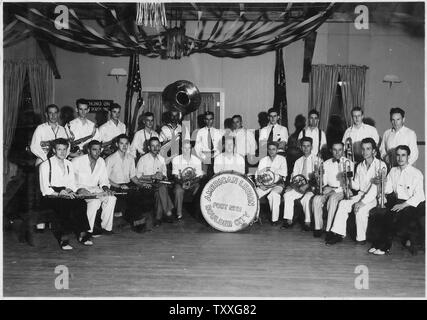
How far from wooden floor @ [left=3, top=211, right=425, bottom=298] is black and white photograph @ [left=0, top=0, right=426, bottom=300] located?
3cm

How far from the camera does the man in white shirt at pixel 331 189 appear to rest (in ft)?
19.7

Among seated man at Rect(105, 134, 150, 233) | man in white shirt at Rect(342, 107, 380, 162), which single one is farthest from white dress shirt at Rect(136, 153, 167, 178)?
man in white shirt at Rect(342, 107, 380, 162)

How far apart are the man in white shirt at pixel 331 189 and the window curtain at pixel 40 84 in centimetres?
549

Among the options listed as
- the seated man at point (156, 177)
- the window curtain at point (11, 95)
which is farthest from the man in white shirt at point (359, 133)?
the window curtain at point (11, 95)

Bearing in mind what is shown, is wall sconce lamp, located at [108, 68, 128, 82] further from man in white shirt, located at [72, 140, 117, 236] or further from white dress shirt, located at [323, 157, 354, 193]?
white dress shirt, located at [323, 157, 354, 193]

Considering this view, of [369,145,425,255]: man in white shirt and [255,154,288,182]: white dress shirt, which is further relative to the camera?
[255,154,288,182]: white dress shirt

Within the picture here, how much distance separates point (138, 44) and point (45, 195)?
12.0 ft

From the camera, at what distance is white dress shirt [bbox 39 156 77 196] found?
226 inches

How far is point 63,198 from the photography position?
5.65 metres

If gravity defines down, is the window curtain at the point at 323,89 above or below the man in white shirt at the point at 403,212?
above

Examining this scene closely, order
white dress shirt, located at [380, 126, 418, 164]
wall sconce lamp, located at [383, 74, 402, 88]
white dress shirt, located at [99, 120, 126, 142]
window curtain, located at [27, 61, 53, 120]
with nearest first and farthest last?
white dress shirt, located at [380, 126, 418, 164]
white dress shirt, located at [99, 120, 126, 142]
window curtain, located at [27, 61, 53, 120]
wall sconce lamp, located at [383, 74, 402, 88]

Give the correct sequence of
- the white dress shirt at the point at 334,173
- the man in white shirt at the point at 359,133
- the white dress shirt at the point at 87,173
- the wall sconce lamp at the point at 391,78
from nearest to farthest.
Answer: the white dress shirt at the point at 87,173, the white dress shirt at the point at 334,173, the man in white shirt at the point at 359,133, the wall sconce lamp at the point at 391,78

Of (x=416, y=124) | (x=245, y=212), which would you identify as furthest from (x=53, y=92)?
(x=416, y=124)

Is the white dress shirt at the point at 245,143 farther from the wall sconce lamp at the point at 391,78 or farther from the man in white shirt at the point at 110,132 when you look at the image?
the wall sconce lamp at the point at 391,78
